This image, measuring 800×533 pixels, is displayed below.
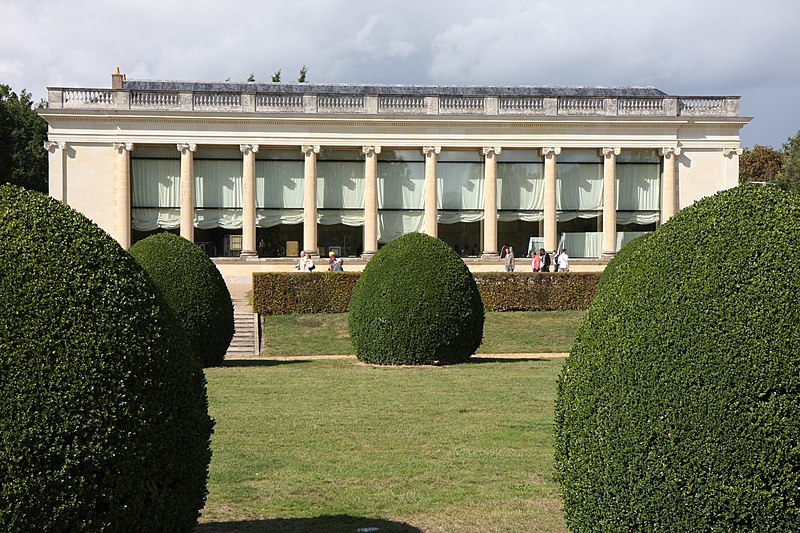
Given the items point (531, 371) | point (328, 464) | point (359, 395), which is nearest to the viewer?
point (328, 464)

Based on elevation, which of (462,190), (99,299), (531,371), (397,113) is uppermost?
(397,113)

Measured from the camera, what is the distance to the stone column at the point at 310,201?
185ft

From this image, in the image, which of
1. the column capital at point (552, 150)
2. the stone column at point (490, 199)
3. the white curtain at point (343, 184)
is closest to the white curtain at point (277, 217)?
the white curtain at point (343, 184)

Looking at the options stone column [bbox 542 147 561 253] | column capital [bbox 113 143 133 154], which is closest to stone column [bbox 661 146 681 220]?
stone column [bbox 542 147 561 253]

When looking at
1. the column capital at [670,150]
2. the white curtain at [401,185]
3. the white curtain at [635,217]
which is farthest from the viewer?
the white curtain at [635,217]

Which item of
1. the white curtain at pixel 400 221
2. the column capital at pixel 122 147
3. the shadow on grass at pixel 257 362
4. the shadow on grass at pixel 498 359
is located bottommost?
the shadow on grass at pixel 257 362

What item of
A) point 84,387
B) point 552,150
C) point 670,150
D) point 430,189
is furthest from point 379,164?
point 84,387

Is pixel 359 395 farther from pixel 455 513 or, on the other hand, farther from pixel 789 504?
pixel 789 504

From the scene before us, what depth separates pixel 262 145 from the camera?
56438 mm

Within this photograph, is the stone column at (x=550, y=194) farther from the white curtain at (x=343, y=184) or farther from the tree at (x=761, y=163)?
the tree at (x=761, y=163)

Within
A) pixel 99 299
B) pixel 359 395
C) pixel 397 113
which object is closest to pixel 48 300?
pixel 99 299

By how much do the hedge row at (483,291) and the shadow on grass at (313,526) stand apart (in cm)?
3043

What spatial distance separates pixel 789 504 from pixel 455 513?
4.07 meters

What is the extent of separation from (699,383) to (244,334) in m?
30.8
